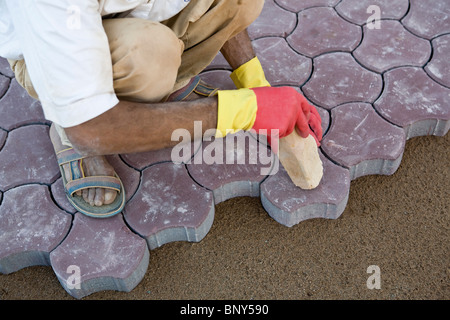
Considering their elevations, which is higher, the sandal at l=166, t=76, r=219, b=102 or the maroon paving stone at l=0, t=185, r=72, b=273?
the sandal at l=166, t=76, r=219, b=102

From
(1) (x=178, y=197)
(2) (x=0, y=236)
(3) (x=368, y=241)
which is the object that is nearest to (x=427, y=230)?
(3) (x=368, y=241)

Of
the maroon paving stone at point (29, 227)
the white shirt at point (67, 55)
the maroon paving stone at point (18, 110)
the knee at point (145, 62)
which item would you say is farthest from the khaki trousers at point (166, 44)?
the maroon paving stone at point (18, 110)

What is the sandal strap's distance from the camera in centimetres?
167

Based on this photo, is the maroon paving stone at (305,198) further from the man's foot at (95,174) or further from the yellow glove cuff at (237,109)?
the man's foot at (95,174)

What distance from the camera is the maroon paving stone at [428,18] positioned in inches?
85.6

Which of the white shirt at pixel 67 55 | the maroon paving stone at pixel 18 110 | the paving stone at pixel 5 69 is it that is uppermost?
the white shirt at pixel 67 55

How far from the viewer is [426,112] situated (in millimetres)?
1865

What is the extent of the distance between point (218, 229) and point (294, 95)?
1.81 ft

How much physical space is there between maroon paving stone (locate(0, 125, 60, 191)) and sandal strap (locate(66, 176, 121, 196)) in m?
0.15

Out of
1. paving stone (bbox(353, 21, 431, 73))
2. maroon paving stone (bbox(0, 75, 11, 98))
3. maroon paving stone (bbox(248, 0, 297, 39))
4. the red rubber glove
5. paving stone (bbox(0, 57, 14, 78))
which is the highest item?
the red rubber glove

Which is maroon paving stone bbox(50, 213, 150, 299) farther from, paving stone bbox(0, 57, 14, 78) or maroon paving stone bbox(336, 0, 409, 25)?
maroon paving stone bbox(336, 0, 409, 25)

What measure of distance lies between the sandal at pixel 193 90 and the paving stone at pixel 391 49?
0.67m

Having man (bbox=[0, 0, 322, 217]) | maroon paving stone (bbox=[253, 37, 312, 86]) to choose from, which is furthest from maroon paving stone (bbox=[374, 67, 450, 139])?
man (bbox=[0, 0, 322, 217])
